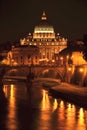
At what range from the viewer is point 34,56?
94500 mm

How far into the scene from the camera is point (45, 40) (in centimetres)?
11794

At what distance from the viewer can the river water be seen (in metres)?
27.1

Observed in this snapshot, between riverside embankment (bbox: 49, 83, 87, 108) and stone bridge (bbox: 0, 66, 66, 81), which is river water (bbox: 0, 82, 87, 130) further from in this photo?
stone bridge (bbox: 0, 66, 66, 81)

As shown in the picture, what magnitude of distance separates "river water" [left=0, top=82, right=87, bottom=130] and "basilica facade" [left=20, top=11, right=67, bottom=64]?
231 feet

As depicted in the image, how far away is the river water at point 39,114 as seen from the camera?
27.1 metres

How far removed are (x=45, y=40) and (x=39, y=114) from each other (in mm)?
86877

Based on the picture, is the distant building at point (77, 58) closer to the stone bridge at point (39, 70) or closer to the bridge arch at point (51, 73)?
the stone bridge at point (39, 70)

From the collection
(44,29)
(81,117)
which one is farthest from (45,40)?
(81,117)

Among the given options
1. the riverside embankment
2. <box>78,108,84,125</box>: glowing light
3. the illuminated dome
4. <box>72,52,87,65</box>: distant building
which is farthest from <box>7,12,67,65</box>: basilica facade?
<box>78,108,84,125</box>: glowing light

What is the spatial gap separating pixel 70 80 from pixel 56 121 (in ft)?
85.0

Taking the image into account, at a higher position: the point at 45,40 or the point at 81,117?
the point at 45,40

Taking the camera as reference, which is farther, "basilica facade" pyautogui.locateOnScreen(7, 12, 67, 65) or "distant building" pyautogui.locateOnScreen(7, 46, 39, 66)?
"basilica facade" pyautogui.locateOnScreen(7, 12, 67, 65)

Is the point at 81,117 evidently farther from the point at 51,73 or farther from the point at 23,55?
the point at 23,55

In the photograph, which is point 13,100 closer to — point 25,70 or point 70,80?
point 70,80
